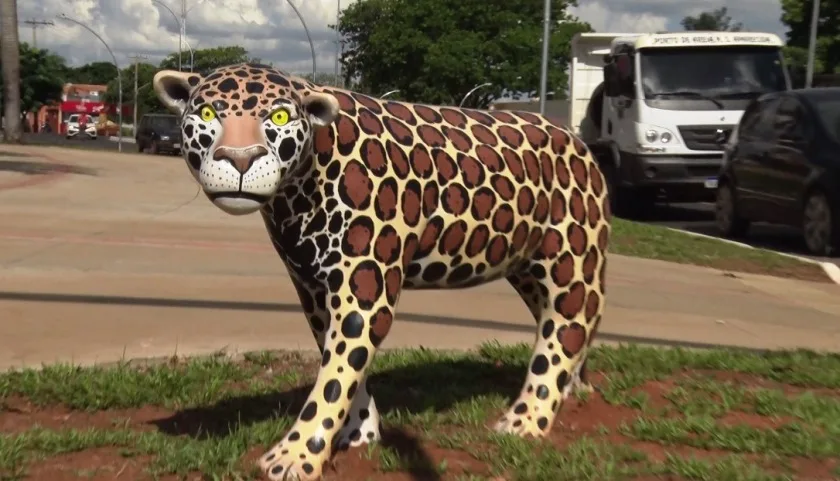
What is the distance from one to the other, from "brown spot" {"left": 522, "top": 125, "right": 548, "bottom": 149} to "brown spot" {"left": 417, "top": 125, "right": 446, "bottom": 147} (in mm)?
514

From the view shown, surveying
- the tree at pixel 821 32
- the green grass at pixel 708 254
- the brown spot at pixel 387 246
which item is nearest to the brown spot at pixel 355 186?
the brown spot at pixel 387 246

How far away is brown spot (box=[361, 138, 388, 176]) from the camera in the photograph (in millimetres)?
4086

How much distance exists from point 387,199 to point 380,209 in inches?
2.1

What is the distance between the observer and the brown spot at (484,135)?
15.2 ft

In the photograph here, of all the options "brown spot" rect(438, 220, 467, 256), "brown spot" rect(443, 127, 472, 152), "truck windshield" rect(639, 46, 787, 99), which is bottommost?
"brown spot" rect(438, 220, 467, 256)

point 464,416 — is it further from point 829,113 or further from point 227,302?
point 829,113

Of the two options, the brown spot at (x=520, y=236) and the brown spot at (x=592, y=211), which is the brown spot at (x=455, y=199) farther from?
the brown spot at (x=592, y=211)

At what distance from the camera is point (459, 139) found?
14.9 feet

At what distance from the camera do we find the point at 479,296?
862 centimetres

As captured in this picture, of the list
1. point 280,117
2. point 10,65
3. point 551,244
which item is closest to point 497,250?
point 551,244

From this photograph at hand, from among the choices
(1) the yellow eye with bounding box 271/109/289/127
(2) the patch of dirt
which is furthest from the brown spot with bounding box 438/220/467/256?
(2) the patch of dirt

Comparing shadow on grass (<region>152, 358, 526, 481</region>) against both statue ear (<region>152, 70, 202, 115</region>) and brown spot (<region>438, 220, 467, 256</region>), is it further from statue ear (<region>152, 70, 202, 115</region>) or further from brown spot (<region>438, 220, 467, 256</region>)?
statue ear (<region>152, 70, 202, 115</region>)

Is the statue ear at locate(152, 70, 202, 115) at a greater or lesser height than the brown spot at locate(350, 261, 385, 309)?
greater

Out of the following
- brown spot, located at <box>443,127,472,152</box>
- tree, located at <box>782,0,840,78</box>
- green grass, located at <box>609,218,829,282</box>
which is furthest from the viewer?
tree, located at <box>782,0,840,78</box>
